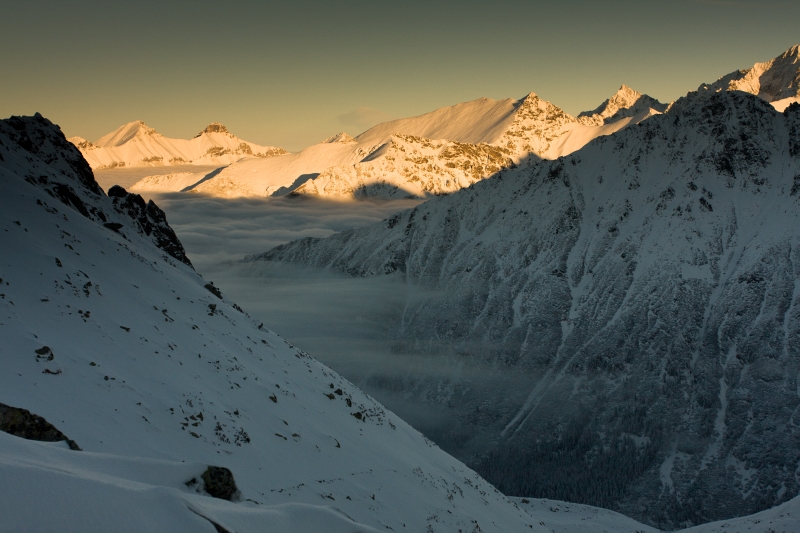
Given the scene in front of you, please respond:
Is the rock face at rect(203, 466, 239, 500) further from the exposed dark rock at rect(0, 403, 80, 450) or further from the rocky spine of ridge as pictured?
the rocky spine of ridge

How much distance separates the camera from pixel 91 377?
23.7 metres

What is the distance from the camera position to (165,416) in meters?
23.9

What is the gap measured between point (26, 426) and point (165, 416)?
28.9 ft

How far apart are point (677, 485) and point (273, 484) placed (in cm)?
15733

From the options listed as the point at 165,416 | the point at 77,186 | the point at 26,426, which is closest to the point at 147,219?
the point at 77,186

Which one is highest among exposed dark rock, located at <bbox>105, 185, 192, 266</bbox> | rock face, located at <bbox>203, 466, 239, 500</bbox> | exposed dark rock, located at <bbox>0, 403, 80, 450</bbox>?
exposed dark rock, located at <bbox>105, 185, 192, 266</bbox>

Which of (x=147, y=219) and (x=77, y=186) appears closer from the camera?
(x=77, y=186)

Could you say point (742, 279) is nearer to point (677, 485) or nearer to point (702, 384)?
point (702, 384)

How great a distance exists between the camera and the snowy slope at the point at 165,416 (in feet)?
35.2

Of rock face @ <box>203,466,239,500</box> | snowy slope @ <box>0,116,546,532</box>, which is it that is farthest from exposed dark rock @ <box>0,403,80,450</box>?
rock face @ <box>203,466,239,500</box>

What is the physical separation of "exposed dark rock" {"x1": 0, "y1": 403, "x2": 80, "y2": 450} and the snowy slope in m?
2.09

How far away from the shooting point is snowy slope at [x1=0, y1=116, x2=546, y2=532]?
10742mm

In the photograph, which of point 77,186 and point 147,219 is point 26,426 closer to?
point 77,186

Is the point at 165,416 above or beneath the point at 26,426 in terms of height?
beneath
